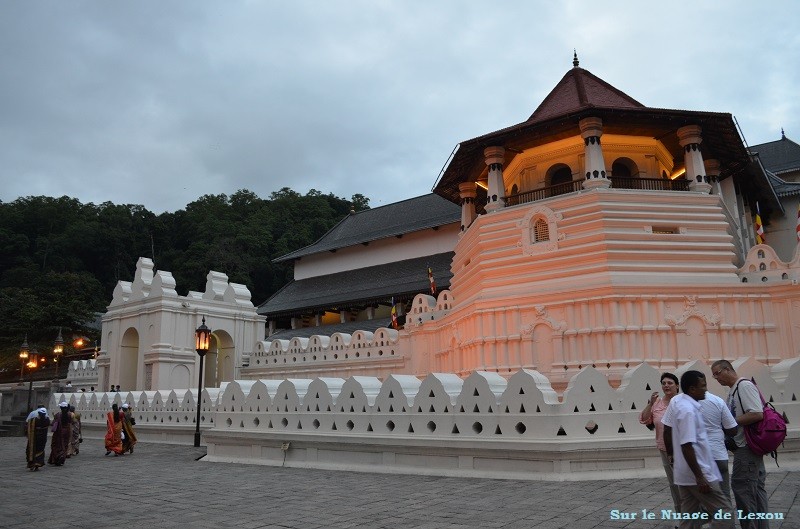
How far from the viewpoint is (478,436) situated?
30.8 feet

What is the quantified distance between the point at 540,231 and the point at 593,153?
2805mm

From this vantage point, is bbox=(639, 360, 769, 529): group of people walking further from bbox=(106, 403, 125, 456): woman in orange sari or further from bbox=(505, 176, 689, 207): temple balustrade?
bbox=(505, 176, 689, 207): temple balustrade

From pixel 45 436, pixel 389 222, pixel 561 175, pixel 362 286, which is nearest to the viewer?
pixel 45 436

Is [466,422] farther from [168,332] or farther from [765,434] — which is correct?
[168,332]

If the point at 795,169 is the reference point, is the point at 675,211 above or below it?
below

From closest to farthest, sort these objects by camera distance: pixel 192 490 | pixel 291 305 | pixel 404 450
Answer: pixel 192 490
pixel 404 450
pixel 291 305

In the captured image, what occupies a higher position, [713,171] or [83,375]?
[713,171]

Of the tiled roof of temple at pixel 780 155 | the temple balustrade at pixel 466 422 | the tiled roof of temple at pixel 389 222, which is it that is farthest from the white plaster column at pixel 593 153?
the tiled roof of temple at pixel 780 155

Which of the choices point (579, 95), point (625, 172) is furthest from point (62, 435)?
point (625, 172)

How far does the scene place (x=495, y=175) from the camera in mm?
21375

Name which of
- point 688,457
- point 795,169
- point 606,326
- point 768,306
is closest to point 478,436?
point 688,457

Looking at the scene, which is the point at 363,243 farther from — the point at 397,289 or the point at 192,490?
the point at 192,490

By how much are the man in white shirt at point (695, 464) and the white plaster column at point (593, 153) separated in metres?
14.9

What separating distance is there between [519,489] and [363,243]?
30.7 metres
